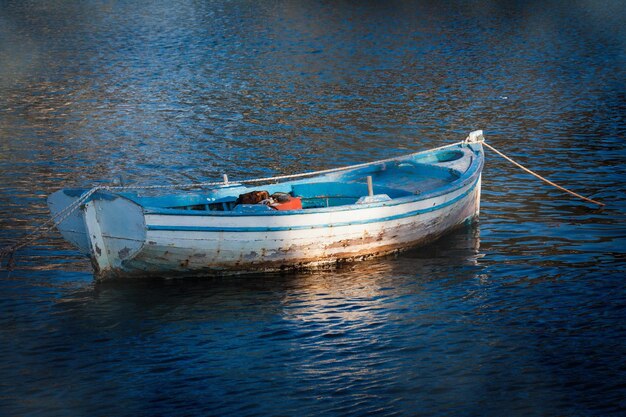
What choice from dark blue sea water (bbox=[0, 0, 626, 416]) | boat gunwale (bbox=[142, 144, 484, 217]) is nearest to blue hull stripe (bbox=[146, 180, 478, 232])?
boat gunwale (bbox=[142, 144, 484, 217])

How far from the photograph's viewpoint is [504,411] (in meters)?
12.7

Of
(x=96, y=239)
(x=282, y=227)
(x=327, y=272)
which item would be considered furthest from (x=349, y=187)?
(x=96, y=239)

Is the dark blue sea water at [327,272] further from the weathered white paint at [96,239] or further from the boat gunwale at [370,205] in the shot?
the boat gunwale at [370,205]

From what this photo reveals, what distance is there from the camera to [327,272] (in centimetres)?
1817

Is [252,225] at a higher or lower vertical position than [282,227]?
higher

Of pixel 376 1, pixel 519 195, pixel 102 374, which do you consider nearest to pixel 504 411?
pixel 102 374

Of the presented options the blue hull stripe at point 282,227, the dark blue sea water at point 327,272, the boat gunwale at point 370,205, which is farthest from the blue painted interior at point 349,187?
the dark blue sea water at point 327,272

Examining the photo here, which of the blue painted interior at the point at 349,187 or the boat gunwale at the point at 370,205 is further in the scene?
the blue painted interior at the point at 349,187

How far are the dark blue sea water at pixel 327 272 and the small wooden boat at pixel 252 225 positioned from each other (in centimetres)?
37

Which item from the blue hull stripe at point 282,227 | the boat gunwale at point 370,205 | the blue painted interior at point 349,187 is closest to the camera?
the boat gunwale at point 370,205

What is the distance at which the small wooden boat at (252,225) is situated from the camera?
16.8 meters

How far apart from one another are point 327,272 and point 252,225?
6.29 feet

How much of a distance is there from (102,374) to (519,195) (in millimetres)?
13067

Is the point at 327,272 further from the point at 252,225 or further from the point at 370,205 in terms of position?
the point at 252,225
